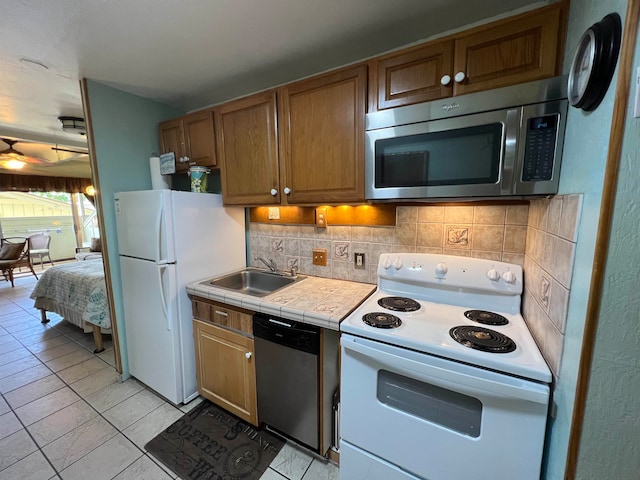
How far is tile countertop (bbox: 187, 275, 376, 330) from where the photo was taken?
1338 millimetres

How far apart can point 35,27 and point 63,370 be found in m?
2.64

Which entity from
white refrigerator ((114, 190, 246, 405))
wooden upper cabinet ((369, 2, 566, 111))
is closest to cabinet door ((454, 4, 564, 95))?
wooden upper cabinet ((369, 2, 566, 111))

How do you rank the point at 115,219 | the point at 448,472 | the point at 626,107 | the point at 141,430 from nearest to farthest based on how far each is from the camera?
the point at 626,107, the point at 448,472, the point at 141,430, the point at 115,219

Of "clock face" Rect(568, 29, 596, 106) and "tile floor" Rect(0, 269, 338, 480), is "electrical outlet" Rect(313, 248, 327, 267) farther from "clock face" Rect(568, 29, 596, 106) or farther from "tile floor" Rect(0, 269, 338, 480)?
"clock face" Rect(568, 29, 596, 106)

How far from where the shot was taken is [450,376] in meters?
0.95

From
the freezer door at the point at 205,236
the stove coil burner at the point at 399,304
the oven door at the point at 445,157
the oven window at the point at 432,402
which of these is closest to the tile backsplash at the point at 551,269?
the oven door at the point at 445,157

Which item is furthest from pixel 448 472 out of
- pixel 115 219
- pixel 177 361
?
pixel 115 219

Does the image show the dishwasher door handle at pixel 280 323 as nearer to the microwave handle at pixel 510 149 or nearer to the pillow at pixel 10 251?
the microwave handle at pixel 510 149

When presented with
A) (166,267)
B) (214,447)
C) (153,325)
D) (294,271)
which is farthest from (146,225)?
(214,447)

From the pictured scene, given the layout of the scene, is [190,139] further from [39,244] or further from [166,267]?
[39,244]

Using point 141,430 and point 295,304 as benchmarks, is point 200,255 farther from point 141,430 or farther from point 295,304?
point 141,430

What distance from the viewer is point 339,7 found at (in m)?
1.29

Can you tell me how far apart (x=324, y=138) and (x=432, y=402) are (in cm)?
136

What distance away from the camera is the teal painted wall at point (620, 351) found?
61 centimetres
